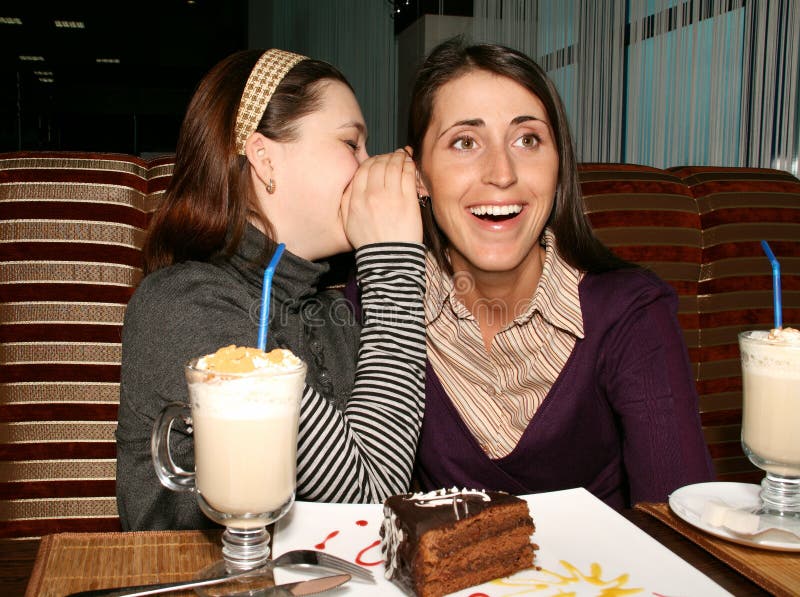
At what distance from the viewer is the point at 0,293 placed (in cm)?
204

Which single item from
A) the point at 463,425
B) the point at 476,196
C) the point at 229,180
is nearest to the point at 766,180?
the point at 476,196

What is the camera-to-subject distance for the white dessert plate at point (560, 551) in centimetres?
87

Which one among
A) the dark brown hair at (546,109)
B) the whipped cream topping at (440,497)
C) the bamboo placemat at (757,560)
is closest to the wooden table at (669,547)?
the bamboo placemat at (757,560)

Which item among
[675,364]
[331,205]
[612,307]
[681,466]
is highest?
[331,205]

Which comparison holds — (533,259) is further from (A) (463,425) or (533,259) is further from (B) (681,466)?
(B) (681,466)

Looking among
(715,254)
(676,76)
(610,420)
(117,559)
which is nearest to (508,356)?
(610,420)

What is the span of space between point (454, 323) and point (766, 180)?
1560 mm

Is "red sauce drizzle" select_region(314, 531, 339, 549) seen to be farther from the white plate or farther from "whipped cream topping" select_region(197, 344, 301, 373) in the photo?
the white plate

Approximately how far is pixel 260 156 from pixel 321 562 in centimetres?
98

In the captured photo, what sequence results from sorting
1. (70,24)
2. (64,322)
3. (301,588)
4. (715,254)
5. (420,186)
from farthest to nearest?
(70,24) < (715,254) < (64,322) < (420,186) < (301,588)

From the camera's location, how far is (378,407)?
4.40ft

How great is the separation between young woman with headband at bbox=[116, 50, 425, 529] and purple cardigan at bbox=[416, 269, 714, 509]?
31 centimetres

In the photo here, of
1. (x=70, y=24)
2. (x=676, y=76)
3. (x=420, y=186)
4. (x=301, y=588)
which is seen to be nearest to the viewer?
(x=301, y=588)

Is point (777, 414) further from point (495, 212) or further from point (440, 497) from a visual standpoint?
point (495, 212)
